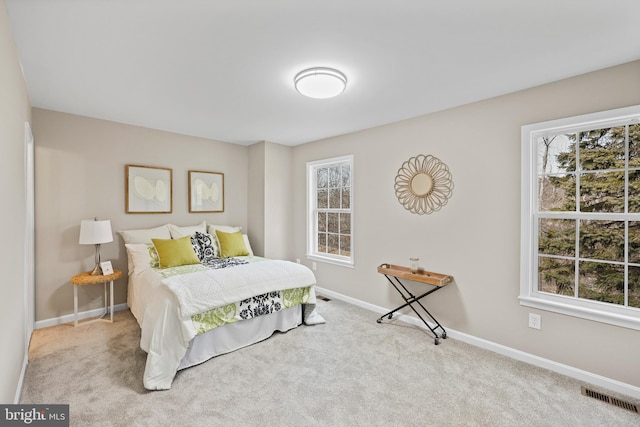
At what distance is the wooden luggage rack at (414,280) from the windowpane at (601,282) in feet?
3.37

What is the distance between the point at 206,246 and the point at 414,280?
8.73 feet

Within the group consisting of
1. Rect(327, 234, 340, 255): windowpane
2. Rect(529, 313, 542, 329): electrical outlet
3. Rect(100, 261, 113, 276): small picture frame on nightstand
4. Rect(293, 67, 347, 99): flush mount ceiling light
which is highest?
Rect(293, 67, 347, 99): flush mount ceiling light

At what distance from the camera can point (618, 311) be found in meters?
2.19

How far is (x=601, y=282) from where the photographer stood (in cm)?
231

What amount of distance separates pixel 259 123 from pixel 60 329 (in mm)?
3150

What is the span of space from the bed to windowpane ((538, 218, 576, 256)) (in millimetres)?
2230

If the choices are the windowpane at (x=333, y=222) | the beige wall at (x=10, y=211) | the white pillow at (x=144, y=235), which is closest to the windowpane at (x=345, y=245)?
the windowpane at (x=333, y=222)

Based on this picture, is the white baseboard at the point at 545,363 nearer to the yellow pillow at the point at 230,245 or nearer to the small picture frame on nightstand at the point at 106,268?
the yellow pillow at the point at 230,245

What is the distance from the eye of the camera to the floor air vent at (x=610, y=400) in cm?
197

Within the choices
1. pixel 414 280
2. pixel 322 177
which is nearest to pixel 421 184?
pixel 414 280

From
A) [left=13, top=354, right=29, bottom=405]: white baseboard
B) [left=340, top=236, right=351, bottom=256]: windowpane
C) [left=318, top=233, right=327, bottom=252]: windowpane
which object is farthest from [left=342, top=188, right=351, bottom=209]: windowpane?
[left=13, top=354, right=29, bottom=405]: white baseboard

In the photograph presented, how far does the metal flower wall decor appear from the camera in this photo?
10.2 feet

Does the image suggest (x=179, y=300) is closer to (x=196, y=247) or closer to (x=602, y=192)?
(x=196, y=247)

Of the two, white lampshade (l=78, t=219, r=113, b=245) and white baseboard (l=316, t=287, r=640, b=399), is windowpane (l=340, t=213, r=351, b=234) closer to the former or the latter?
white baseboard (l=316, t=287, r=640, b=399)
